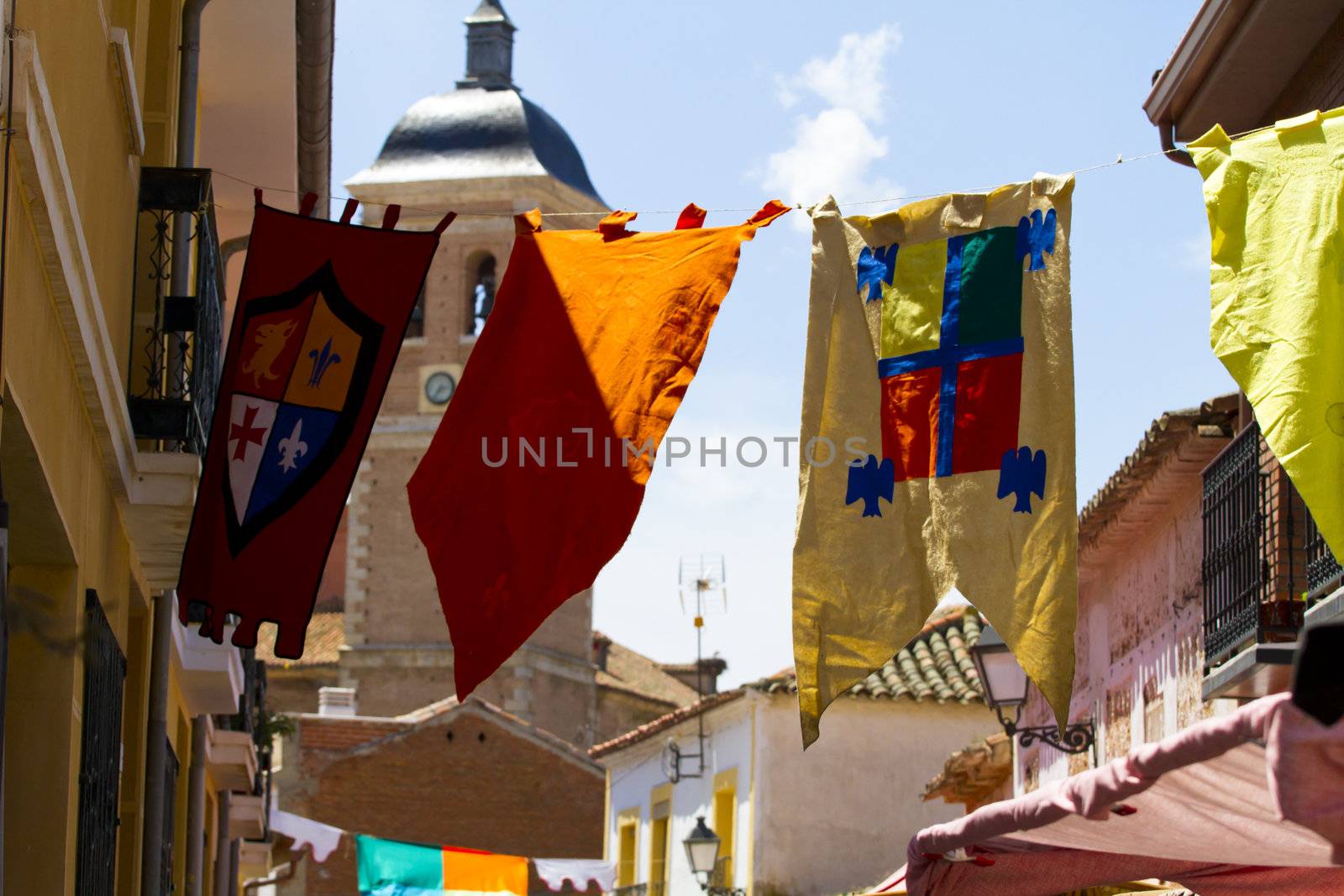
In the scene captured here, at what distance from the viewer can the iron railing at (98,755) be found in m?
7.64

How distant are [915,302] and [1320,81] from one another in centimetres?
368

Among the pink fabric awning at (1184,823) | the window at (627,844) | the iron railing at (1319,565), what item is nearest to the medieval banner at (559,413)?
the pink fabric awning at (1184,823)

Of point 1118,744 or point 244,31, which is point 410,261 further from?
point 1118,744

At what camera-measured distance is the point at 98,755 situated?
7.98 meters

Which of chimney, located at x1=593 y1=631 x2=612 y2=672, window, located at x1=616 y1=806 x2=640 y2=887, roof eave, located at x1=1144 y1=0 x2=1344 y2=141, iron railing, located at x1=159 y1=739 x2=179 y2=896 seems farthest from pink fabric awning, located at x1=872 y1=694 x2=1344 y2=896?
chimney, located at x1=593 y1=631 x2=612 y2=672

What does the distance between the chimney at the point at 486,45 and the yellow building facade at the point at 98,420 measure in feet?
153

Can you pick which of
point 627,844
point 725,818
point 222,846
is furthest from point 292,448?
point 627,844

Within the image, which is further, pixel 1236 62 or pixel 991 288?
pixel 1236 62

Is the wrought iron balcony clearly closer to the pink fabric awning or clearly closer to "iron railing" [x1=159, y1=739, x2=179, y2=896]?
the pink fabric awning

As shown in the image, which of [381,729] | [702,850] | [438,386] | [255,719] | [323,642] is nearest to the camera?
[255,719]

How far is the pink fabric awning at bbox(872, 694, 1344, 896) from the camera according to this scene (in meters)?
4.87

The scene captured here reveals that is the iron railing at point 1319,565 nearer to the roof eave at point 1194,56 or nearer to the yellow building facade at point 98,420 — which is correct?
the roof eave at point 1194,56

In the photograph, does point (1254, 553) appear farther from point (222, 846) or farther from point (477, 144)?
point (477, 144)

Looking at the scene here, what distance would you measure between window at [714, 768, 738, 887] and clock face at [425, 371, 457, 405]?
26.9 metres
